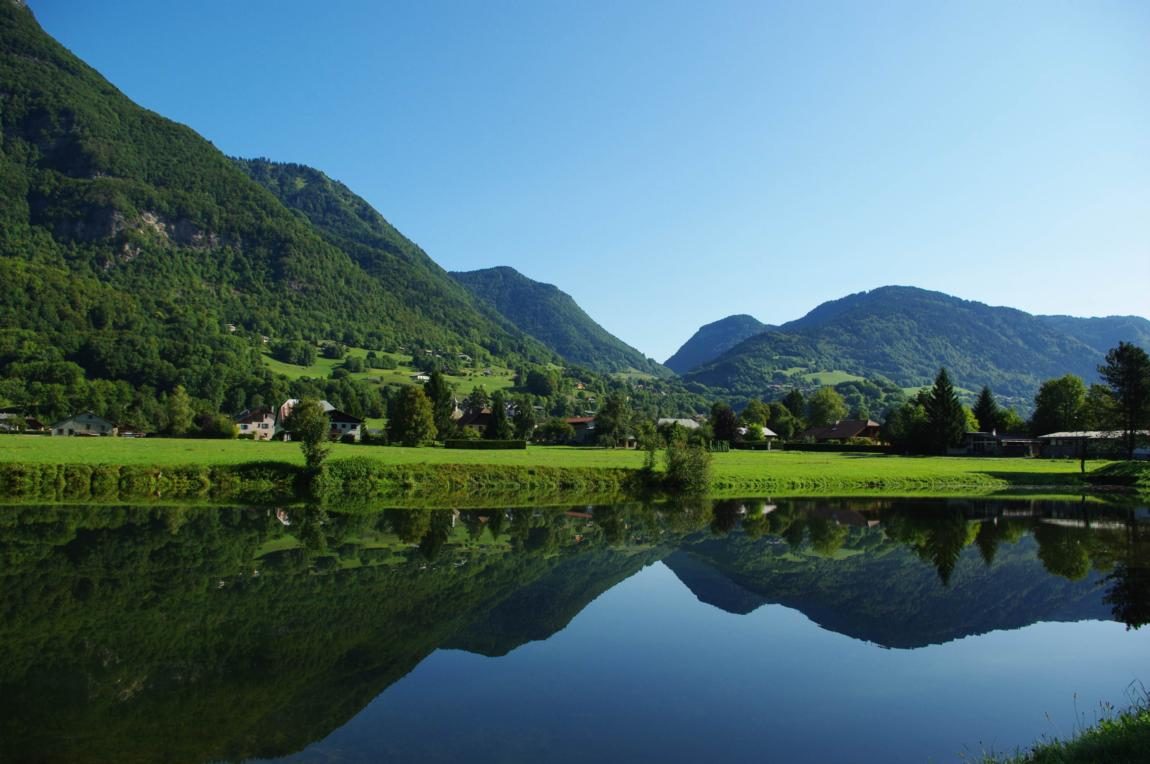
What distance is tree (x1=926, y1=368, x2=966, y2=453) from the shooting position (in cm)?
8525

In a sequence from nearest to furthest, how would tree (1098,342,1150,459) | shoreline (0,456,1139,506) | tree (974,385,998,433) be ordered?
shoreline (0,456,1139,506) → tree (1098,342,1150,459) → tree (974,385,998,433)

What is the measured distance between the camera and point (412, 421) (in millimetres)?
72000

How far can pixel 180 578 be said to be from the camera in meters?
19.8

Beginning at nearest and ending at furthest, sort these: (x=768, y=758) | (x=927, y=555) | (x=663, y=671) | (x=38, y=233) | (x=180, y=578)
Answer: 1. (x=768, y=758)
2. (x=663, y=671)
3. (x=180, y=578)
4. (x=927, y=555)
5. (x=38, y=233)

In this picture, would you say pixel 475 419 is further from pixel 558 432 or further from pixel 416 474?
pixel 416 474

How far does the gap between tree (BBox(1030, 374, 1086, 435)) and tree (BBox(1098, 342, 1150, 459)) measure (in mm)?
40226

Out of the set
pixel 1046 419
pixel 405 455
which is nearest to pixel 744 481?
pixel 405 455

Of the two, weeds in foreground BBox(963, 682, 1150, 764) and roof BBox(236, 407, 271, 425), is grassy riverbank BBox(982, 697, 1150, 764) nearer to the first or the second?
weeds in foreground BBox(963, 682, 1150, 764)

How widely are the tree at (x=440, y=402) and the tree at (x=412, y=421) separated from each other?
26.5ft

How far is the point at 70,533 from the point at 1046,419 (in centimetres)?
11371

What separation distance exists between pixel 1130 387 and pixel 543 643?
67.6m

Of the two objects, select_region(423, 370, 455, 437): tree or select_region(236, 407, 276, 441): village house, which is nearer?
select_region(423, 370, 455, 437): tree

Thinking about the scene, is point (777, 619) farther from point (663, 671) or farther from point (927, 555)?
point (927, 555)

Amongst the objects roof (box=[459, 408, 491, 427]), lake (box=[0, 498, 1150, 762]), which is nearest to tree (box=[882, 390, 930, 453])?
lake (box=[0, 498, 1150, 762])
